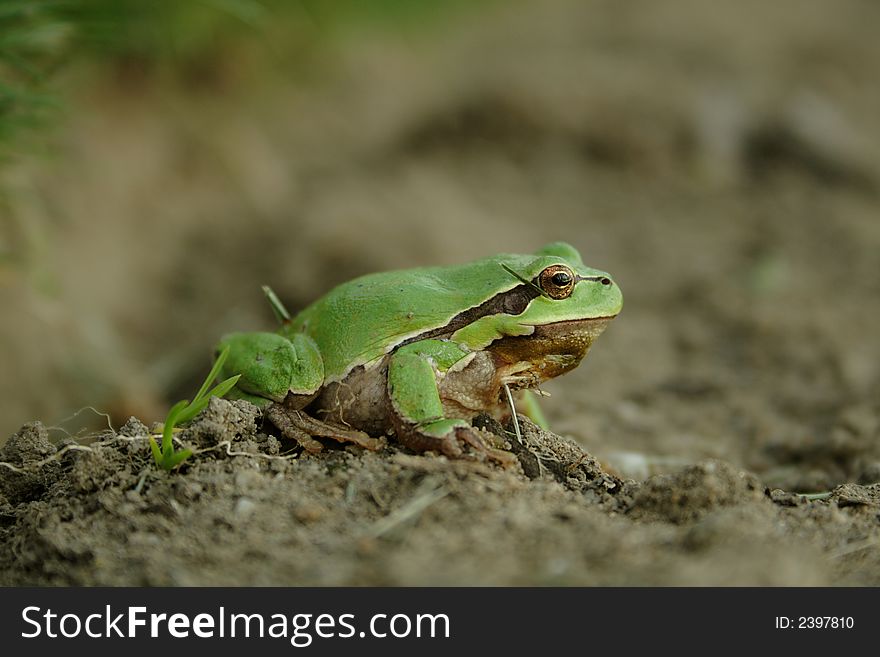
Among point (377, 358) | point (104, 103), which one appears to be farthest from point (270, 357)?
point (104, 103)

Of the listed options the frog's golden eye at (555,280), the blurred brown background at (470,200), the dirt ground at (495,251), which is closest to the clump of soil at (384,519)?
the dirt ground at (495,251)

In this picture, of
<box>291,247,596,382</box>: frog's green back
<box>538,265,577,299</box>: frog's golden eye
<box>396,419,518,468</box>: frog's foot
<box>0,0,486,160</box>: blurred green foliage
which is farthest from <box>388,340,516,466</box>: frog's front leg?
<box>0,0,486,160</box>: blurred green foliage

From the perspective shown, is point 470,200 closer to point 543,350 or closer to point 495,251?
point 495,251

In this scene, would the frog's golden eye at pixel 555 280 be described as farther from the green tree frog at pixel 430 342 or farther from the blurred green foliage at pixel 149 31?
the blurred green foliage at pixel 149 31

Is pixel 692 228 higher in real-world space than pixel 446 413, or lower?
higher

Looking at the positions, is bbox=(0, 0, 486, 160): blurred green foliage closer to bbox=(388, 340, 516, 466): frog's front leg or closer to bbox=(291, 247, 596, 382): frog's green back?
bbox=(291, 247, 596, 382): frog's green back
